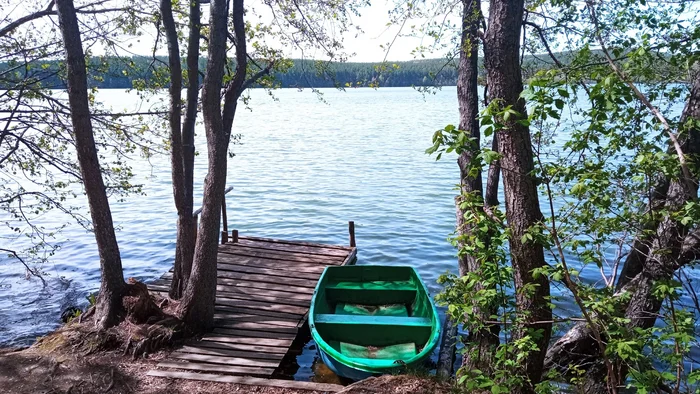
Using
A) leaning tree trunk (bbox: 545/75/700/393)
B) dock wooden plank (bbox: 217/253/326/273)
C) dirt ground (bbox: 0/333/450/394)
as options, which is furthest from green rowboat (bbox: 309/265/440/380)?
leaning tree trunk (bbox: 545/75/700/393)

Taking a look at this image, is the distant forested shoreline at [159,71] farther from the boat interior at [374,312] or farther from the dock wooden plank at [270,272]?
the dock wooden plank at [270,272]

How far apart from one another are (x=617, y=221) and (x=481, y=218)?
3.49 ft

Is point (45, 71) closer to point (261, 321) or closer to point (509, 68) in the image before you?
point (261, 321)

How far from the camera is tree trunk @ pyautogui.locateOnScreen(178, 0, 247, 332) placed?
23.2ft

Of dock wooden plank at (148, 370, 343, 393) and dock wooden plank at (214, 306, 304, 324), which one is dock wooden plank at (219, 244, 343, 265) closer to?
dock wooden plank at (214, 306, 304, 324)

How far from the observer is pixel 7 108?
8.52m

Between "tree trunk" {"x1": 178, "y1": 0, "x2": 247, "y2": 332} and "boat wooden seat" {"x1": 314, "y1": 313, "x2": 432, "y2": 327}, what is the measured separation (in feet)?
5.61

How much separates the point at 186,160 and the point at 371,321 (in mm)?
3883

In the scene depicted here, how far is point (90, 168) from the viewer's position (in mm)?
7082

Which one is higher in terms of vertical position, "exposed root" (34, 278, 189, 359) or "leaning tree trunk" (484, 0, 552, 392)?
"leaning tree trunk" (484, 0, 552, 392)

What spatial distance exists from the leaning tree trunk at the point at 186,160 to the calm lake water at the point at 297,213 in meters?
2.28

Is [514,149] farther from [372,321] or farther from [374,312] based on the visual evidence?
[374,312]

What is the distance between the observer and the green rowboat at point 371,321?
6777 mm

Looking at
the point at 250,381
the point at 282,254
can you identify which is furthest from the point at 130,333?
the point at 282,254
